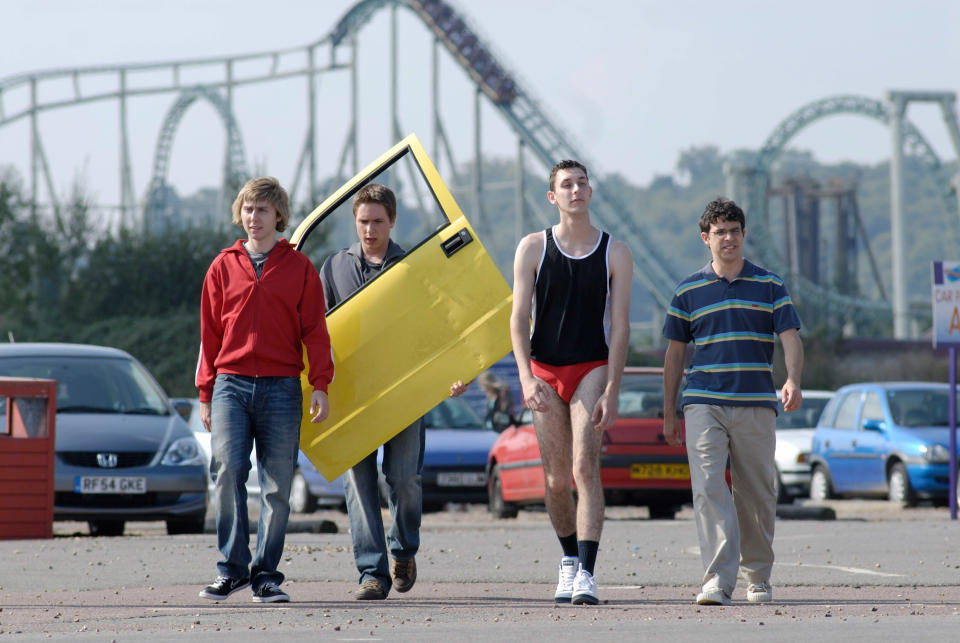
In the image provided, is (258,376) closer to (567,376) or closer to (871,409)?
(567,376)

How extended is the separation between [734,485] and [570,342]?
3.47 feet

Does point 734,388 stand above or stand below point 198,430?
above

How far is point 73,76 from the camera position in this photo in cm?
5469

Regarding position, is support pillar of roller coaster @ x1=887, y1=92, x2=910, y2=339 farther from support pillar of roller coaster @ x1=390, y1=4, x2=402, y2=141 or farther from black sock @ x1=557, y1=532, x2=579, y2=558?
black sock @ x1=557, y1=532, x2=579, y2=558

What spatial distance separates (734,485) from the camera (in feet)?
24.8

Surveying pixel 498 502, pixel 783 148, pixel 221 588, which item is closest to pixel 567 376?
pixel 221 588

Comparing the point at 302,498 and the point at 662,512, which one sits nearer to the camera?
the point at 662,512

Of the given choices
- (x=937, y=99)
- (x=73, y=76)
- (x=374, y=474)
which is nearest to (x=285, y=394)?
(x=374, y=474)

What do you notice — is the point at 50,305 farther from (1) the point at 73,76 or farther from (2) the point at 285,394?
(2) the point at 285,394

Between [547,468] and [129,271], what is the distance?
129 feet

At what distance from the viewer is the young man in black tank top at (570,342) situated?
23.7 ft

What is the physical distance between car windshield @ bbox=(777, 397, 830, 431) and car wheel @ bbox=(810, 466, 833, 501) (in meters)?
2.34

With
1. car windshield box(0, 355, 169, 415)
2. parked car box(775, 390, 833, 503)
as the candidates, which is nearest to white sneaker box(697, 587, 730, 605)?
car windshield box(0, 355, 169, 415)

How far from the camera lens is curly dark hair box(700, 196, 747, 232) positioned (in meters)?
7.52
